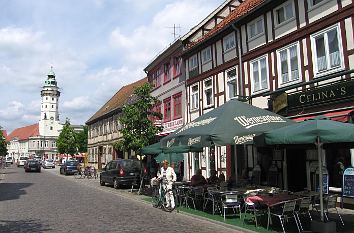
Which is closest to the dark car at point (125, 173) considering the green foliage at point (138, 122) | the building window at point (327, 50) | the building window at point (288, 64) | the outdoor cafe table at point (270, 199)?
the green foliage at point (138, 122)

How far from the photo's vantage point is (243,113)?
1342 centimetres

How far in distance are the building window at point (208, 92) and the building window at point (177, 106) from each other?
4008 millimetres

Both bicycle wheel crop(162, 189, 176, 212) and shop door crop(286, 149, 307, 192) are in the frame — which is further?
shop door crop(286, 149, 307, 192)

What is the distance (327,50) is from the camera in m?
15.1

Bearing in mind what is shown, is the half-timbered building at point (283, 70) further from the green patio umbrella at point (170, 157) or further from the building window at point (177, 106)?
the building window at point (177, 106)

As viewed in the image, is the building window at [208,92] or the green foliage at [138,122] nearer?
the green foliage at [138,122]

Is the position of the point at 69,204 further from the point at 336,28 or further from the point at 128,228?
the point at 336,28

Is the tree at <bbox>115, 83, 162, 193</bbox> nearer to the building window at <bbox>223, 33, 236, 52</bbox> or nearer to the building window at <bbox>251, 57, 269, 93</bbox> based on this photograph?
the building window at <bbox>223, 33, 236, 52</bbox>

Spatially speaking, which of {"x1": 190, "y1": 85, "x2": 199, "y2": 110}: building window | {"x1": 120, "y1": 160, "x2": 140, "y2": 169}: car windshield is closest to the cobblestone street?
{"x1": 120, "y1": 160, "x2": 140, "y2": 169}: car windshield

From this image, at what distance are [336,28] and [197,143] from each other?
6392mm

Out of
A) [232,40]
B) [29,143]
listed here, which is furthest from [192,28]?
[29,143]

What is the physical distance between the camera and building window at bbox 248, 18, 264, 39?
19.4 metres

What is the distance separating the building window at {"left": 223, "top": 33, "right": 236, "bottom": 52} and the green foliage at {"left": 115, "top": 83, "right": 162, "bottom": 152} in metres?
4.68

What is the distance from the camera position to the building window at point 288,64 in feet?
55.2
